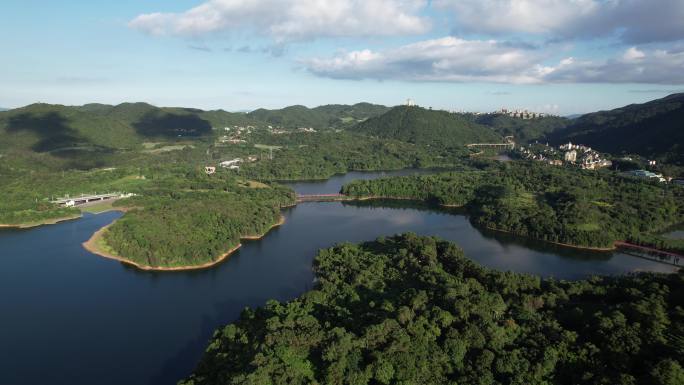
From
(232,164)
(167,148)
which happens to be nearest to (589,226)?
(232,164)

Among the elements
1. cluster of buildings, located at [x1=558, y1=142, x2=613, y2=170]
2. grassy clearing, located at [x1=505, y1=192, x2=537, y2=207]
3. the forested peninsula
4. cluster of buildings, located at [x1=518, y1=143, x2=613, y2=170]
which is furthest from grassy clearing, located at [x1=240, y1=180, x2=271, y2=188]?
cluster of buildings, located at [x1=558, y1=142, x2=613, y2=170]

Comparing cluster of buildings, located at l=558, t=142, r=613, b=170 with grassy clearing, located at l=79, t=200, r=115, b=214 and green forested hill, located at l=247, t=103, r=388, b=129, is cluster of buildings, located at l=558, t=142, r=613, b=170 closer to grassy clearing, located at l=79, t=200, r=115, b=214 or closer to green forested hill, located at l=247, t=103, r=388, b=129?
grassy clearing, located at l=79, t=200, r=115, b=214

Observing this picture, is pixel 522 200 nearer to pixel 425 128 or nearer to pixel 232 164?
pixel 232 164

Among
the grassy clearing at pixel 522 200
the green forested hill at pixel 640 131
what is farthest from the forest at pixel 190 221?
the green forested hill at pixel 640 131

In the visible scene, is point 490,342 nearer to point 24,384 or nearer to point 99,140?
point 24,384

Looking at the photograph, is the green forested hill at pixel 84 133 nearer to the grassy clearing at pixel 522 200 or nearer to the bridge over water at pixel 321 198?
the bridge over water at pixel 321 198
